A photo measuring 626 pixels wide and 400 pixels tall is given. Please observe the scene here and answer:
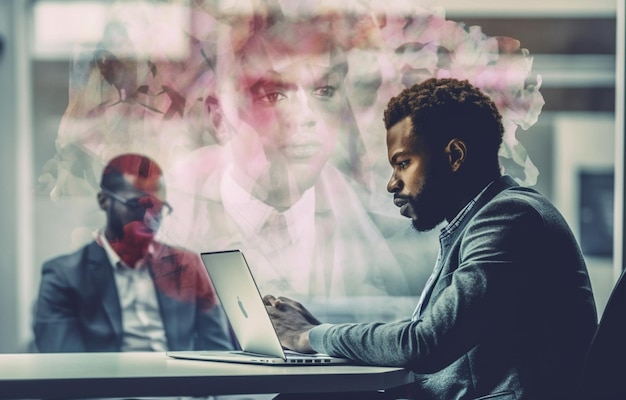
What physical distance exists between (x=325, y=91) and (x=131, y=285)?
40.8 inches

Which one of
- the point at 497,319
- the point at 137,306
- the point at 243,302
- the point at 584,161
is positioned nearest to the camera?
the point at 497,319

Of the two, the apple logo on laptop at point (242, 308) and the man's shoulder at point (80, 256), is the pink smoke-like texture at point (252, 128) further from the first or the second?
the apple logo on laptop at point (242, 308)

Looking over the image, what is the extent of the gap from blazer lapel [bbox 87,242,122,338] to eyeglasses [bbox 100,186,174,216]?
193 mm

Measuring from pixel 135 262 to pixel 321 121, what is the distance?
89 cm

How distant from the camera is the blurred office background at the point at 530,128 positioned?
3.50 m

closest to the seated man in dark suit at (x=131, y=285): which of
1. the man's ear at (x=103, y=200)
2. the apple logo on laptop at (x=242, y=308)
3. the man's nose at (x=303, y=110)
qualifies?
the man's ear at (x=103, y=200)

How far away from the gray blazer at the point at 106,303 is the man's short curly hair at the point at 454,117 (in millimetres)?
1513

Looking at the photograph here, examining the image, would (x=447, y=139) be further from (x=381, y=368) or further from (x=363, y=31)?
(x=363, y=31)

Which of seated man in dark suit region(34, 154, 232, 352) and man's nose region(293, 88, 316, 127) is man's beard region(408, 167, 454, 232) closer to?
man's nose region(293, 88, 316, 127)

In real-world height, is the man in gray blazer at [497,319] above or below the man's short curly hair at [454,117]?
below

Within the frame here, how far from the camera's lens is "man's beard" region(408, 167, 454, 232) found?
211 cm

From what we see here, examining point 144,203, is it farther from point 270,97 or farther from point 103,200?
point 270,97

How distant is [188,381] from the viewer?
165 cm

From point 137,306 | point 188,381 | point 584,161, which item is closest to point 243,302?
point 188,381
